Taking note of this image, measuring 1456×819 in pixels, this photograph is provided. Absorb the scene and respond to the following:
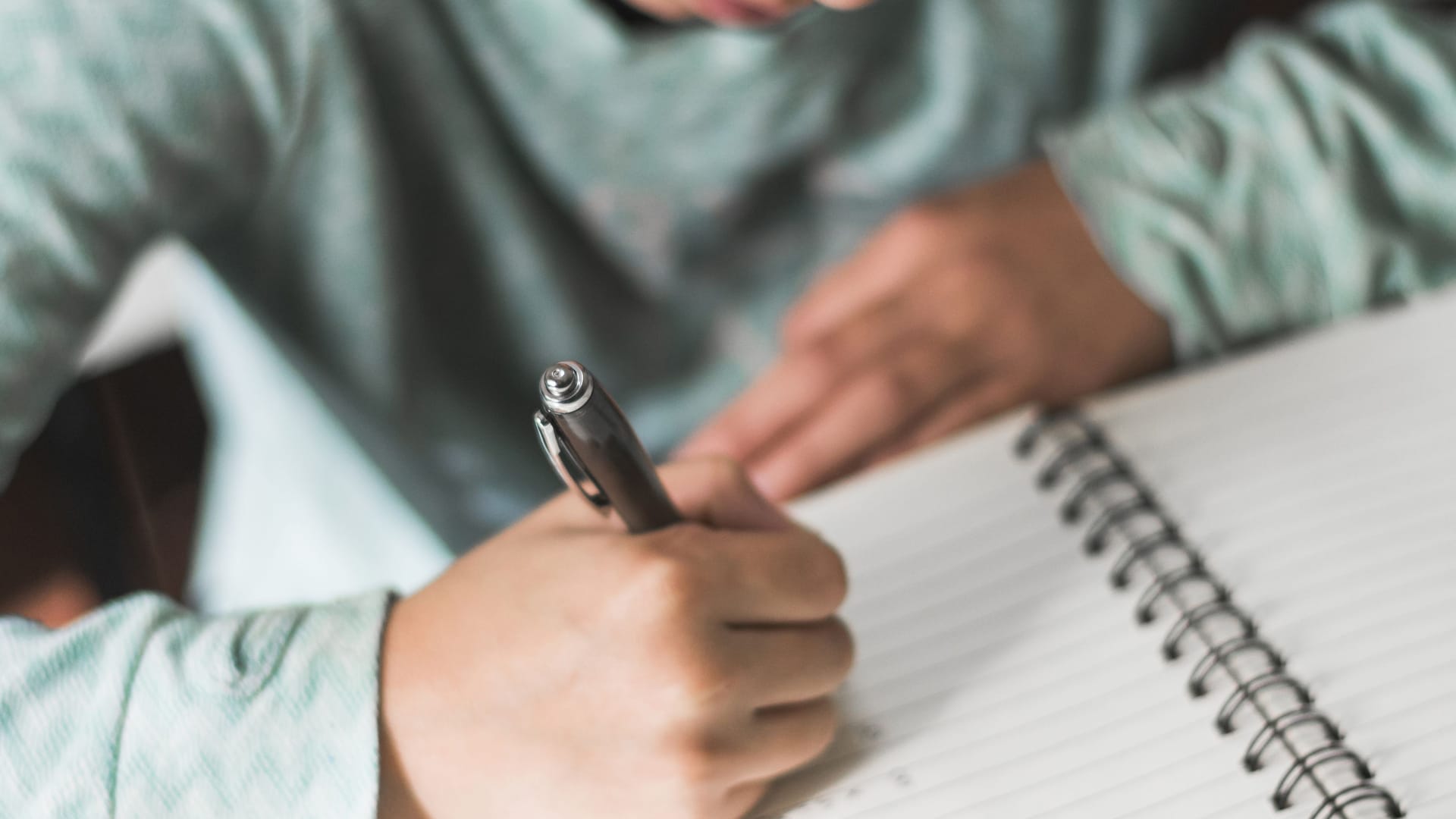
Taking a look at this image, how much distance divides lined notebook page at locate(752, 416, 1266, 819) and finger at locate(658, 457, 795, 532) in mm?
68

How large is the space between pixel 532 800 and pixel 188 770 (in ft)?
0.37

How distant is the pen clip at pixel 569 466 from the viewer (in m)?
0.33

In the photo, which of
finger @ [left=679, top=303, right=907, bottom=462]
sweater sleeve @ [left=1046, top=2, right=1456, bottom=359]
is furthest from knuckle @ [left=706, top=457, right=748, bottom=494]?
sweater sleeve @ [left=1046, top=2, right=1456, bottom=359]

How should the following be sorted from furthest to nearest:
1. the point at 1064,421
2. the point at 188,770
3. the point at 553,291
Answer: the point at 553,291 → the point at 1064,421 → the point at 188,770

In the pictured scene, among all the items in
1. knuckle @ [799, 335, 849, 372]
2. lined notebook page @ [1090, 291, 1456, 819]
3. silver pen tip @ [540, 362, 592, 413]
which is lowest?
lined notebook page @ [1090, 291, 1456, 819]

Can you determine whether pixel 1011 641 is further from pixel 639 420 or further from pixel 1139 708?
pixel 639 420

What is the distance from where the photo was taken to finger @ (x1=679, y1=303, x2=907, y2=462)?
51 centimetres

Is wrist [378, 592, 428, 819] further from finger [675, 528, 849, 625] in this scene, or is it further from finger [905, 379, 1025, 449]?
finger [905, 379, 1025, 449]

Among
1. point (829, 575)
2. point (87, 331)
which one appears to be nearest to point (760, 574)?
point (829, 575)

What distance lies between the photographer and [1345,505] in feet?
1.39

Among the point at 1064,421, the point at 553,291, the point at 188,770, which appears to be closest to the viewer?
the point at 188,770

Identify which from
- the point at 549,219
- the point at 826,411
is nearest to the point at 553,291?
the point at 549,219

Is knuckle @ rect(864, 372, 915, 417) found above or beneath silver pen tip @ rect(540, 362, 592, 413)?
beneath

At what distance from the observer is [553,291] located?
2.18 ft
